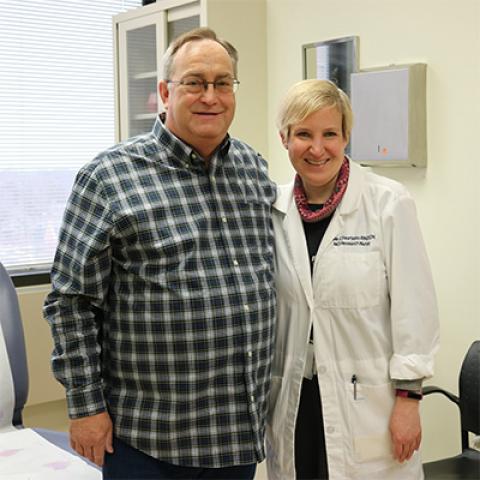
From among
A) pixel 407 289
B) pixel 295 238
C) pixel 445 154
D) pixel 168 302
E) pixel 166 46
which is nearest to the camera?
pixel 168 302

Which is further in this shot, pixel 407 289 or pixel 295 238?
pixel 295 238

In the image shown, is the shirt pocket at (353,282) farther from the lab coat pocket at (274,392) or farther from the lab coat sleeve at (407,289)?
the lab coat pocket at (274,392)

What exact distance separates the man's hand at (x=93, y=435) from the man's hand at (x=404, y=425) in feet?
2.17

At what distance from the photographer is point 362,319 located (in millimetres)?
1712

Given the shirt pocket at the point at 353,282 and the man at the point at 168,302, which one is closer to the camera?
the man at the point at 168,302

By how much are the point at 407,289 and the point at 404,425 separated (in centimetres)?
32

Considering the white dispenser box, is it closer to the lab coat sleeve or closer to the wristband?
the lab coat sleeve

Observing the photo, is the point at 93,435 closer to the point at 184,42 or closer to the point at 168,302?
the point at 168,302

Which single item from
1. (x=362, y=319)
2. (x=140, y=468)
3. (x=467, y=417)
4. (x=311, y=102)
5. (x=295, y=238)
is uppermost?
(x=311, y=102)

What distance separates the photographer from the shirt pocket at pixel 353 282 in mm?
1705

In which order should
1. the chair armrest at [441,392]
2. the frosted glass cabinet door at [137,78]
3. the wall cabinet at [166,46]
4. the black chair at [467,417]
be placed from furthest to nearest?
1. the frosted glass cabinet door at [137,78]
2. the wall cabinet at [166,46]
3. the chair armrest at [441,392]
4. the black chair at [467,417]

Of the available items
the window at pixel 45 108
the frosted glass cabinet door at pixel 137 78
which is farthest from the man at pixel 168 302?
the window at pixel 45 108

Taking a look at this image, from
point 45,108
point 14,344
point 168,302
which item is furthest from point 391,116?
point 45,108

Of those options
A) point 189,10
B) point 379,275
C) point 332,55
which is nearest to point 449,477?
point 379,275
